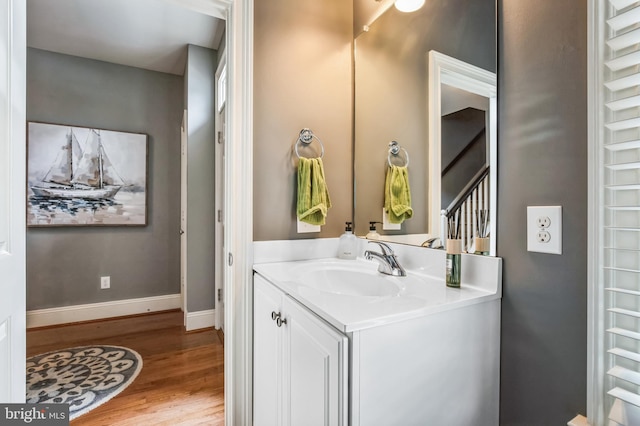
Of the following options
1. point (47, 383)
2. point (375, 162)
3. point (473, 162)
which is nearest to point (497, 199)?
point (473, 162)

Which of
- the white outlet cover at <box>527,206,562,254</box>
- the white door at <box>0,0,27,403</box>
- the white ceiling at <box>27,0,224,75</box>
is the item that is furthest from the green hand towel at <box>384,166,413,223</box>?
the white ceiling at <box>27,0,224,75</box>

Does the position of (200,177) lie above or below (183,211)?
above

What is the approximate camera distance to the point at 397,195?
55.3 inches

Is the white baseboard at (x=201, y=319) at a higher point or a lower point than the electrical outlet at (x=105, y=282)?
lower

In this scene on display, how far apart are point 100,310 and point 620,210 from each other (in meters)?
3.62

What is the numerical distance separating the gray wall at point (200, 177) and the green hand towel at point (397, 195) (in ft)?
6.23

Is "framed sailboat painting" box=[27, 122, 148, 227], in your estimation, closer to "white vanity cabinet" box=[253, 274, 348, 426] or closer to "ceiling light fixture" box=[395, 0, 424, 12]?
"white vanity cabinet" box=[253, 274, 348, 426]

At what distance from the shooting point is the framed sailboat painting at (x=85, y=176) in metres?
2.61

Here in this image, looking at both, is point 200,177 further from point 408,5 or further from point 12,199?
point 408,5

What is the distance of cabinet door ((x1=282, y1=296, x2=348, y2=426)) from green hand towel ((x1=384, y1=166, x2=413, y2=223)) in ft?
2.18

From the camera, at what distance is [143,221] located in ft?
9.86

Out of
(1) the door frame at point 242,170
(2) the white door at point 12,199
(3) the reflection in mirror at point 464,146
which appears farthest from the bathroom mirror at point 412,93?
(2) the white door at point 12,199

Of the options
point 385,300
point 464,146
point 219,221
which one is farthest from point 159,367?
point 464,146

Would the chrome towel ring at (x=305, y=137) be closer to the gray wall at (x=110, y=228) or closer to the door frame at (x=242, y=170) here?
the door frame at (x=242, y=170)
